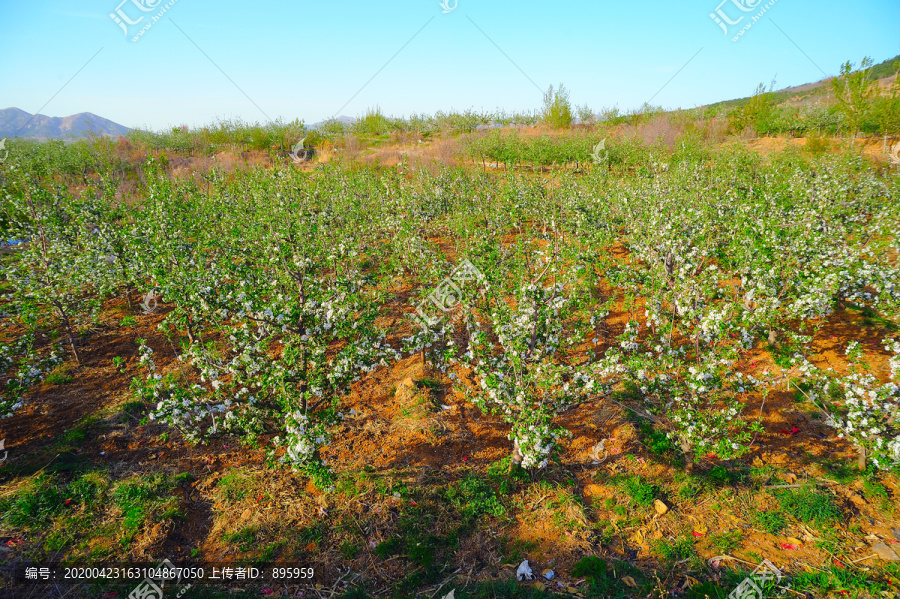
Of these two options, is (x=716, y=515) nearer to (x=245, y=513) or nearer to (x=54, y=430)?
(x=245, y=513)

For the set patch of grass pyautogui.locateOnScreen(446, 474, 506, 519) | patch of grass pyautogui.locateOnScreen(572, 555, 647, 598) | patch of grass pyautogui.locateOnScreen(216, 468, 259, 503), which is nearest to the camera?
patch of grass pyautogui.locateOnScreen(572, 555, 647, 598)

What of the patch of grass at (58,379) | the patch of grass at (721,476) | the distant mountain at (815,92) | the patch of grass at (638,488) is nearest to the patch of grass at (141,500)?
the patch of grass at (58,379)

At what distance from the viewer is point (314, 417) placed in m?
5.96

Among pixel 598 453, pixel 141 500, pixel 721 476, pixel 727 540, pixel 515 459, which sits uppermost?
pixel 141 500

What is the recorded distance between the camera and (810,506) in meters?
6.27

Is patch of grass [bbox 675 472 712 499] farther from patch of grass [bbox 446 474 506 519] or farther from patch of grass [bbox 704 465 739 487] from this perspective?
patch of grass [bbox 446 474 506 519]

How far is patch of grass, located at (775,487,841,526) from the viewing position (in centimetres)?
609

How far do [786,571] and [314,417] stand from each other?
275 inches

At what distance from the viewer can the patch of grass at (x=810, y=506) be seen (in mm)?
6094

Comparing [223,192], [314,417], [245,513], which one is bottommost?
[245,513]

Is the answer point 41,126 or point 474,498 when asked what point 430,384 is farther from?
point 41,126

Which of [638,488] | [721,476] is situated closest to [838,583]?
[721,476]

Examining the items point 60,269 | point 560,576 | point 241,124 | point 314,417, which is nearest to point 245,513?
point 314,417

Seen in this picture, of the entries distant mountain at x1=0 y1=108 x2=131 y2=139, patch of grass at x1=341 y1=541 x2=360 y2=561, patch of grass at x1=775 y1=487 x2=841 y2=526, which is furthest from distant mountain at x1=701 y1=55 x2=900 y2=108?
distant mountain at x1=0 y1=108 x2=131 y2=139
